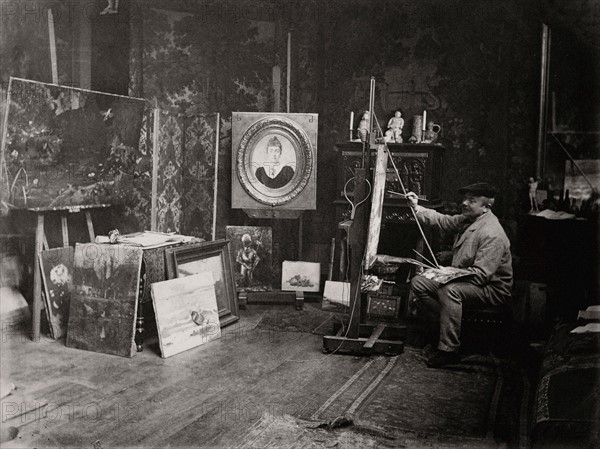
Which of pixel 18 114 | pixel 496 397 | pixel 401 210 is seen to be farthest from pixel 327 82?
pixel 496 397

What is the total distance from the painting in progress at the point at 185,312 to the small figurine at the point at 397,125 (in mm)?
2421

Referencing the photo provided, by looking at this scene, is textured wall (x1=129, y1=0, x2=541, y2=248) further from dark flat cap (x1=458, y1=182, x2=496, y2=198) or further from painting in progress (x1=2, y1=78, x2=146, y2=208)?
dark flat cap (x1=458, y1=182, x2=496, y2=198)

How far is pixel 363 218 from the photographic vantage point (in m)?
4.08

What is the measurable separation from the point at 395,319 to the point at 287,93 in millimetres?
2495

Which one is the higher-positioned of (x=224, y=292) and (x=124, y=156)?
(x=124, y=156)

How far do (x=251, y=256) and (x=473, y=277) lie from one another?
84.7 inches

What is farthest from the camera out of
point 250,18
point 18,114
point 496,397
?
point 250,18

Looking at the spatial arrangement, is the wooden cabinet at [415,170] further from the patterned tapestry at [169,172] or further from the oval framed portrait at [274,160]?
the patterned tapestry at [169,172]

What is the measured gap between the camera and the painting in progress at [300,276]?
18.5 ft

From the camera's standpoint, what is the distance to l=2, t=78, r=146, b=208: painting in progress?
3885mm

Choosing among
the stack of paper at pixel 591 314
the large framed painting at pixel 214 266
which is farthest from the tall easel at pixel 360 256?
the stack of paper at pixel 591 314

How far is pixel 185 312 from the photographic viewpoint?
4195 mm

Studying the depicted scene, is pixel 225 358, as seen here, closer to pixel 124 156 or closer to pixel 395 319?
pixel 395 319

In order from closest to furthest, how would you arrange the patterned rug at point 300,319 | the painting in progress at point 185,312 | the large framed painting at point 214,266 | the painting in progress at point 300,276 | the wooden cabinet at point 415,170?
the painting in progress at point 185,312 < the large framed painting at point 214,266 < the patterned rug at point 300,319 < the wooden cabinet at point 415,170 < the painting in progress at point 300,276
